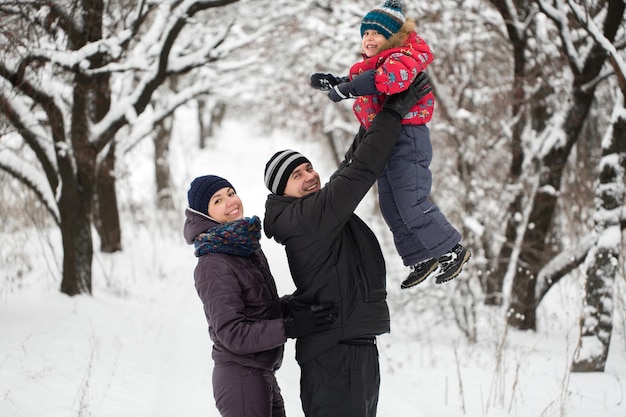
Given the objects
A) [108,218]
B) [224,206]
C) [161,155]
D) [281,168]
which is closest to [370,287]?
[281,168]

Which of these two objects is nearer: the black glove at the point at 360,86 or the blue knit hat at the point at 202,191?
the black glove at the point at 360,86

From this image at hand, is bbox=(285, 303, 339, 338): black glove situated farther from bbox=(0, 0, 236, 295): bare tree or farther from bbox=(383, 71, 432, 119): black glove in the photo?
bbox=(0, 0, 236, 295): bare tree

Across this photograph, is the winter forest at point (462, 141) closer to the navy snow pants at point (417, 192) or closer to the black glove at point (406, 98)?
the navy snow pants at point (417, 192)

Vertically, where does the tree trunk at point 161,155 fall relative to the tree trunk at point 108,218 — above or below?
above

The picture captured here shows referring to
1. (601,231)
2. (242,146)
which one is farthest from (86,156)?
(242,146)

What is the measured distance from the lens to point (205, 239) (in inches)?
104

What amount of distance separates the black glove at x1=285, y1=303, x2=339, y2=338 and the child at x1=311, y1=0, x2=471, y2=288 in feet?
1.76

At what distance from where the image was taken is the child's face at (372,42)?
110 inches

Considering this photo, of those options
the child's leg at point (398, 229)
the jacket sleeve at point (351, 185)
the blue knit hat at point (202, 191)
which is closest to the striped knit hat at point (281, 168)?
the jacket sleeve at point (351, 185)

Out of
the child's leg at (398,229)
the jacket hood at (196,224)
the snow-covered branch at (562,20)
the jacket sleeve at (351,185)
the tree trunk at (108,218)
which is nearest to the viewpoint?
the jacket sleeve at (351,185)

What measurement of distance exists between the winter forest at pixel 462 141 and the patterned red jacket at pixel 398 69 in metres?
2.26

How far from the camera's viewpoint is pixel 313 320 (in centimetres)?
247

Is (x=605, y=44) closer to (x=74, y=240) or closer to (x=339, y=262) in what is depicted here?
(x=339, y=262)

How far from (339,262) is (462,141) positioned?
20.6 ft
